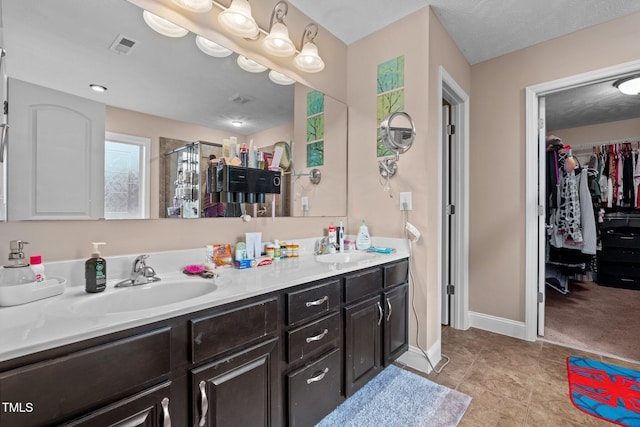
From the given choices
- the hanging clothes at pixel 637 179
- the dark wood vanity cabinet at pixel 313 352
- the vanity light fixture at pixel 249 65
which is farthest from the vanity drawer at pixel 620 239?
the vanity light fixture at pixel 249 65

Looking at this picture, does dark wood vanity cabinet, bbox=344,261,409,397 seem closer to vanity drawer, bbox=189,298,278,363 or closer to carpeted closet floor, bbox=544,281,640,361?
vanity drawer, bbox=189,298,278,363

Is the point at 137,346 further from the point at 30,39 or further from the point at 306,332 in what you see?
the point at 30,39

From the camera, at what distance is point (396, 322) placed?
5.93ft

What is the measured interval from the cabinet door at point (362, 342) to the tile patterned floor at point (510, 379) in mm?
526

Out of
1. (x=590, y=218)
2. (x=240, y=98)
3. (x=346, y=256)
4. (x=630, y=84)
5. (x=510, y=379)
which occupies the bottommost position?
(x=510, y=379)

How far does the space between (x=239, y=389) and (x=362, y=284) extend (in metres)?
0.79

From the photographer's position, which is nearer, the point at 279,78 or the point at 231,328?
the point at 231,328

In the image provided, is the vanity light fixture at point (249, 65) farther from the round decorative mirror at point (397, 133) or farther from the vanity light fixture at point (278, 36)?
the round decorative mirror at point (397, 133)

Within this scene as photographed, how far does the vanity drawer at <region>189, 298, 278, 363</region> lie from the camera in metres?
0.88

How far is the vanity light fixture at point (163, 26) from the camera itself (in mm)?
1274

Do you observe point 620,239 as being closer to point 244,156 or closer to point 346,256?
point 346,256

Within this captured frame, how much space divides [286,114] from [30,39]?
120 cm

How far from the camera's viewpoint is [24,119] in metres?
0.99

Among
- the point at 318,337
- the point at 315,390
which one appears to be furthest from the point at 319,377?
the point at 318,337
